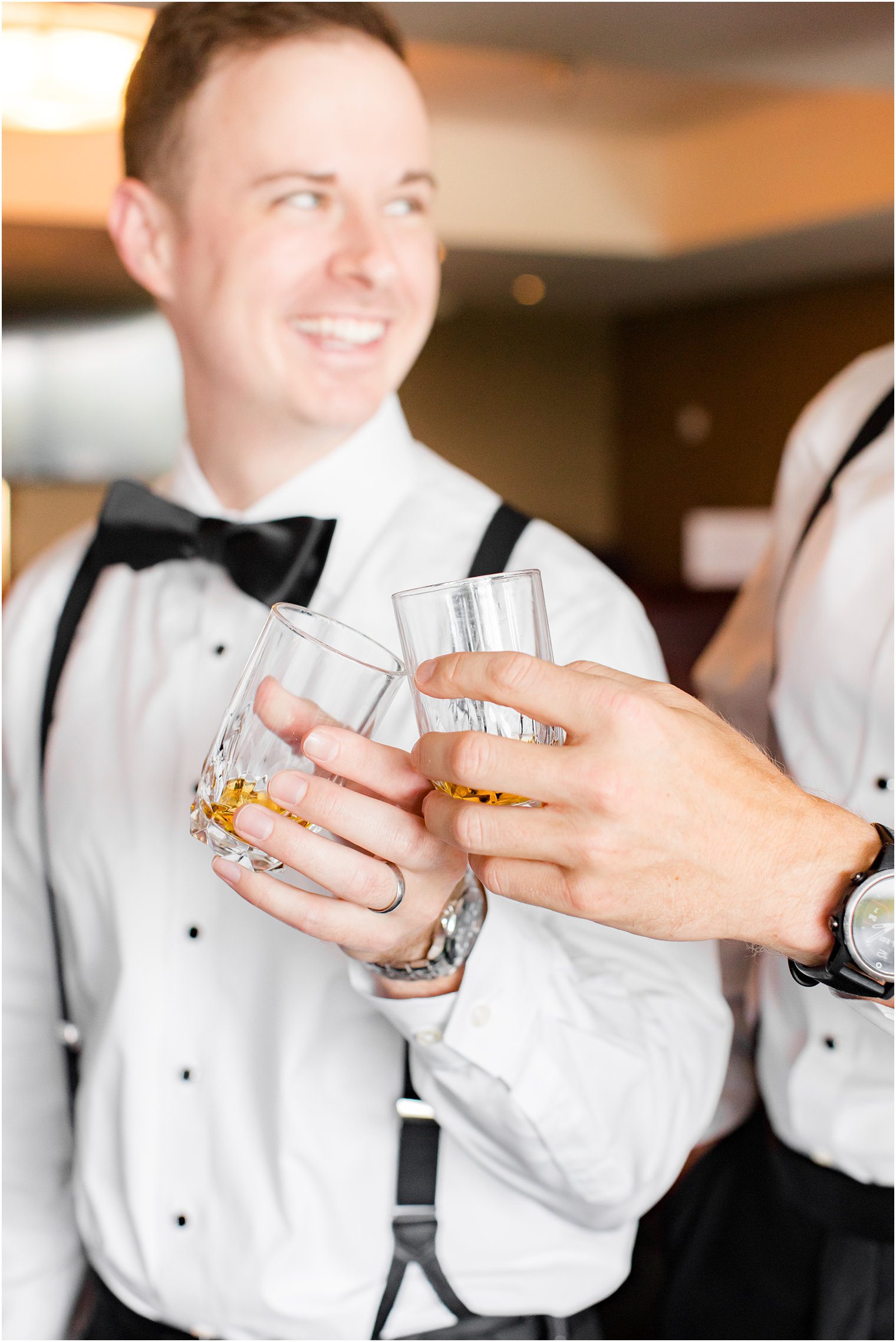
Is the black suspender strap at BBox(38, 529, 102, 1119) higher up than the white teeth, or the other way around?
the white teeth

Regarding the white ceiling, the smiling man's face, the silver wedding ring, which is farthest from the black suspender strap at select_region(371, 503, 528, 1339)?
the white ceiling

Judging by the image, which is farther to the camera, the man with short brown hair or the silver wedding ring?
the man with short brown hair

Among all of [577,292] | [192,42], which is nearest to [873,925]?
[192,42]

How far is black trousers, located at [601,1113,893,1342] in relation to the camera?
4.42 ft

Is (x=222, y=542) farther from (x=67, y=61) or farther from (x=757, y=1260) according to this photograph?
(x=67, y=61)

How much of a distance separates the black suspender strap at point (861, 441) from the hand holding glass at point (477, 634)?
736mm

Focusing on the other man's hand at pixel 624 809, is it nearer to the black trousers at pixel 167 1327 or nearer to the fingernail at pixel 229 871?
the fingernail at pixel 229 871

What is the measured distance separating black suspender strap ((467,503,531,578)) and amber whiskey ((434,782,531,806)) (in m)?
0.43

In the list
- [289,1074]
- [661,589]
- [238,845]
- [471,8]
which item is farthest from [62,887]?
[661,589]

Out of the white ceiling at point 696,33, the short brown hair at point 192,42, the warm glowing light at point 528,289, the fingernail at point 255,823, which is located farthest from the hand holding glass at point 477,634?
the warm glowing light at point 528,289

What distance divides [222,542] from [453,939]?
1.78ft

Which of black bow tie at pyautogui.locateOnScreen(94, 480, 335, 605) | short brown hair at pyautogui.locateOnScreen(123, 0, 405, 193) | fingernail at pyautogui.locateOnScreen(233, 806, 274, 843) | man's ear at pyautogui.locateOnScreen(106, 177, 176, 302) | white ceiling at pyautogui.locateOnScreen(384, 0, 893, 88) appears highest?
white ceiling at pyautogui.locateOnScreen(384, 0, 893, 88)

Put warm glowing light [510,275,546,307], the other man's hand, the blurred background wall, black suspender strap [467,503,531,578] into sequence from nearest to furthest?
the other man's hand → black suspender strap [467,503,531,578] → the blurred background wall → warm glowing light [510,275,546,307]

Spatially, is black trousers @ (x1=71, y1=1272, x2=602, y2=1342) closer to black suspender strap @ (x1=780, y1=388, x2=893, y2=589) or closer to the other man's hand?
the other man's hand
